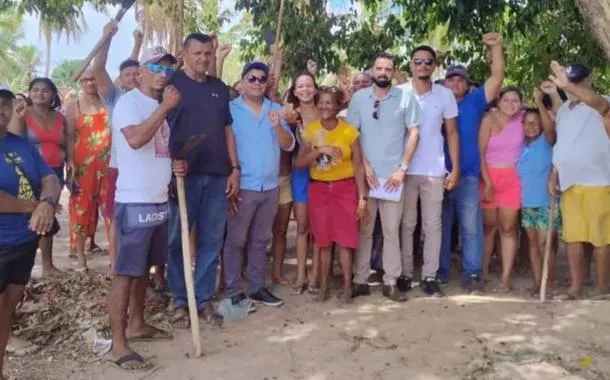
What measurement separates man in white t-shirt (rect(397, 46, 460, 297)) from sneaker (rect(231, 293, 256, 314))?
54.5 inches

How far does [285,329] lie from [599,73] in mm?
6102

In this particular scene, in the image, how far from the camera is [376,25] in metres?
8.69

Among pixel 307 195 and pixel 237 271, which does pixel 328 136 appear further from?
pixel 237 271

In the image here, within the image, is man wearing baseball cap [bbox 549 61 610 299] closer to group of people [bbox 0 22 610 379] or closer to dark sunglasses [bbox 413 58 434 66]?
group of people [bbox 0 22 610 379]

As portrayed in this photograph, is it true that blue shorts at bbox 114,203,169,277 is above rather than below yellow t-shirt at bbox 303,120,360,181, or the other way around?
below

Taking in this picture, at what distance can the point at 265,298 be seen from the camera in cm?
571

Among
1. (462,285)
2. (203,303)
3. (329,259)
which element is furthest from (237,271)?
(462,285)

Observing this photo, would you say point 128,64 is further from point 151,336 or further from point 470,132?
point 470,132

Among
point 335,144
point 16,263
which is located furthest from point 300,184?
point 16,263

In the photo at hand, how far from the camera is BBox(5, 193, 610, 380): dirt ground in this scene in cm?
430

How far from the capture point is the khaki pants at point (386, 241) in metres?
5.79

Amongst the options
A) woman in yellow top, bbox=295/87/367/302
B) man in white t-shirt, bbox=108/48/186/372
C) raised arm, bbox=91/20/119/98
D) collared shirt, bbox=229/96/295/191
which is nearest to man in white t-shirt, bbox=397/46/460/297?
woman in yellow top, bbox=295/87/367/302

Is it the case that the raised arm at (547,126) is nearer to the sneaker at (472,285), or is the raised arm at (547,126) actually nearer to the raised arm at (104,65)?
the sneaker at (472,285)

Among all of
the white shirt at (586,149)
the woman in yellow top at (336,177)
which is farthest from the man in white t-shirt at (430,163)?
the white shirt at (586,149)
